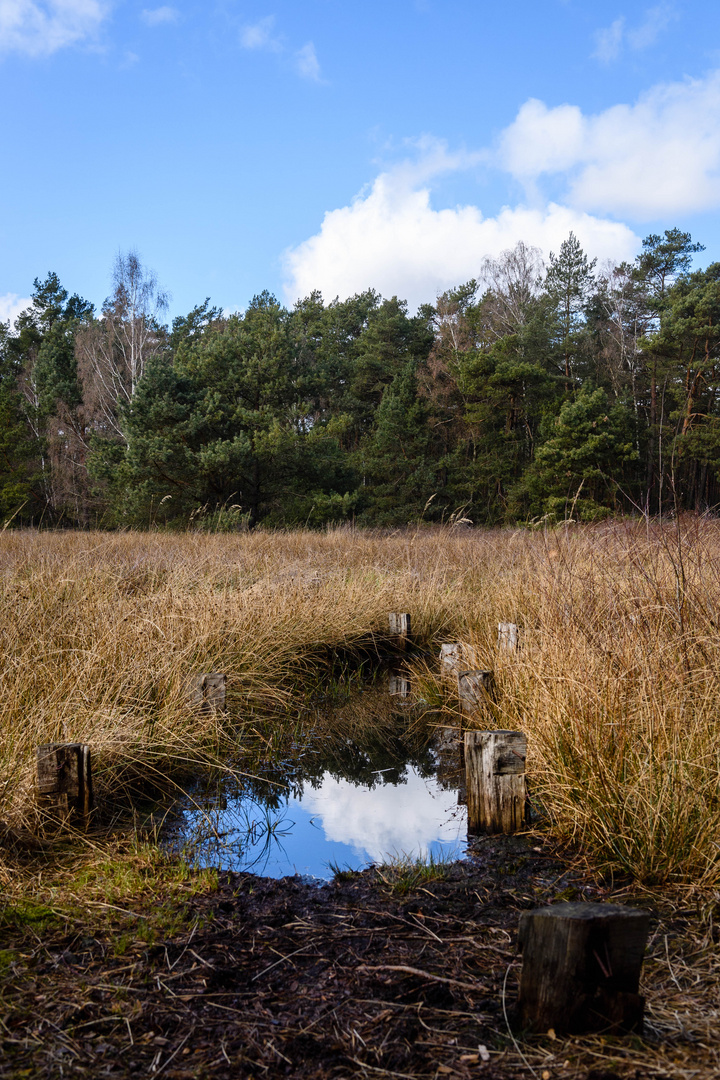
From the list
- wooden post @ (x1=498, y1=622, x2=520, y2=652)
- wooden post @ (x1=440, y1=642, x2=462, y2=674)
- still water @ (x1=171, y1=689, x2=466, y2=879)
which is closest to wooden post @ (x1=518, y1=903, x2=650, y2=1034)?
still water @ (x1=171, y1=689, x2=466, y2=879)

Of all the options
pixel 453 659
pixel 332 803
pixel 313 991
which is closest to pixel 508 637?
pixel 453 659

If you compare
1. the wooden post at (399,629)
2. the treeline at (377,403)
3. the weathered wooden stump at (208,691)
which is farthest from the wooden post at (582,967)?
the treeline at (377,403)

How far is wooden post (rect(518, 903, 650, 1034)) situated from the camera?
5.52ft

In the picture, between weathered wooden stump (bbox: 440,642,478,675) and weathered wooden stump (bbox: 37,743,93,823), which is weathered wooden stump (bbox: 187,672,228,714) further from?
weathered wooden stump (bbox: 440,642,478,675)

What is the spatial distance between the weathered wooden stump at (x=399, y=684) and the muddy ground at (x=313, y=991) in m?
3.16

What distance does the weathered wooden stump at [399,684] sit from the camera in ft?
19.4

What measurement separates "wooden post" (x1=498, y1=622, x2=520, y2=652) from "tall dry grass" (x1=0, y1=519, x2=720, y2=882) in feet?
0.39

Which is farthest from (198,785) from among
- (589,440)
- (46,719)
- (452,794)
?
(589,440)

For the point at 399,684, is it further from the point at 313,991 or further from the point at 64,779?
the point at 313,991

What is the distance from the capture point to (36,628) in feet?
15.7

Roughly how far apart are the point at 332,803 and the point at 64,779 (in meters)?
1.37

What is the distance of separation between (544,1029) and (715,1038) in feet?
1.23

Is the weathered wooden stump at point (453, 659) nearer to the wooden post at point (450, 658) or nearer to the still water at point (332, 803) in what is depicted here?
the wooden post at point (450, 658)

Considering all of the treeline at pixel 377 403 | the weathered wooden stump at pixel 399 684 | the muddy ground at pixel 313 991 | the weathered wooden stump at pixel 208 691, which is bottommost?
the weathered wooden stump at pixel 399 684
